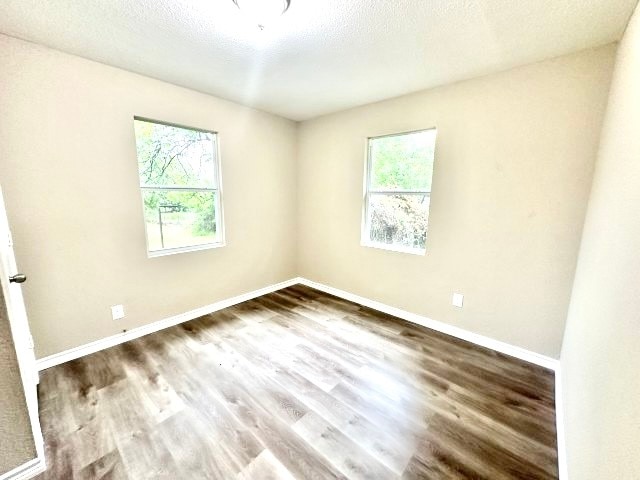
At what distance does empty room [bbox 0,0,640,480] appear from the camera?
1.32 m

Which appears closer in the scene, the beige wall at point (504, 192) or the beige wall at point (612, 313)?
the beige wall at point (612, 313)

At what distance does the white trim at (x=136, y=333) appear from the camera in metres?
2.08

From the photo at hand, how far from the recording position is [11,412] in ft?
3.90

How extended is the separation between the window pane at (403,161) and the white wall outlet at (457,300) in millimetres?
1072

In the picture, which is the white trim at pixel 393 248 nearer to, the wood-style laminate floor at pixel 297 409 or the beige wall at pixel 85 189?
the wood-style laminate floor at pixel 297 409

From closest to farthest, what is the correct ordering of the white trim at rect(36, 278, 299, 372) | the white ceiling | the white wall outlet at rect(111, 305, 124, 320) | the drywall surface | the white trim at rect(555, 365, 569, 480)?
1. the drywall surface
2. the white trim at rect(555, 365, 569, 480)
3. the white ceiling
4. the white trim at rect(36, 278, 299, 372)
5. the white wall outlet at rect(111, 305, 124, 320)

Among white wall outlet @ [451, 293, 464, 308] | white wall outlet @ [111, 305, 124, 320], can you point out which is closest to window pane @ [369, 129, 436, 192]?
white wall outlet @ [451, 293, 464, 308]

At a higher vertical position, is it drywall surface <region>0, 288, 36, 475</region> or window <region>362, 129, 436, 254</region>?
window <region>362, 129, 436, 254</region>

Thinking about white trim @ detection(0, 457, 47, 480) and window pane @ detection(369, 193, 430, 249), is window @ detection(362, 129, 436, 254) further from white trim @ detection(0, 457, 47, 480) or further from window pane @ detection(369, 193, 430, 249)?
white trim @ detection(0, 457, 47, 480)

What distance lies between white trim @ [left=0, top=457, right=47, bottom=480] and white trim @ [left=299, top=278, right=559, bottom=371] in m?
2.80

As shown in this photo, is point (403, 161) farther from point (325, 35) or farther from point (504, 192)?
point (325, 35)

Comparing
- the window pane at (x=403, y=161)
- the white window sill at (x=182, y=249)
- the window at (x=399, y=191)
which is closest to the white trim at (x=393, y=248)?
the window at (x=399, y=191)

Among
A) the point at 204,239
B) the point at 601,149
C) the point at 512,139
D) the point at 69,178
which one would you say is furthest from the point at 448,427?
the point at 69,178

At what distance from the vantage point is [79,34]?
67.4 inches
